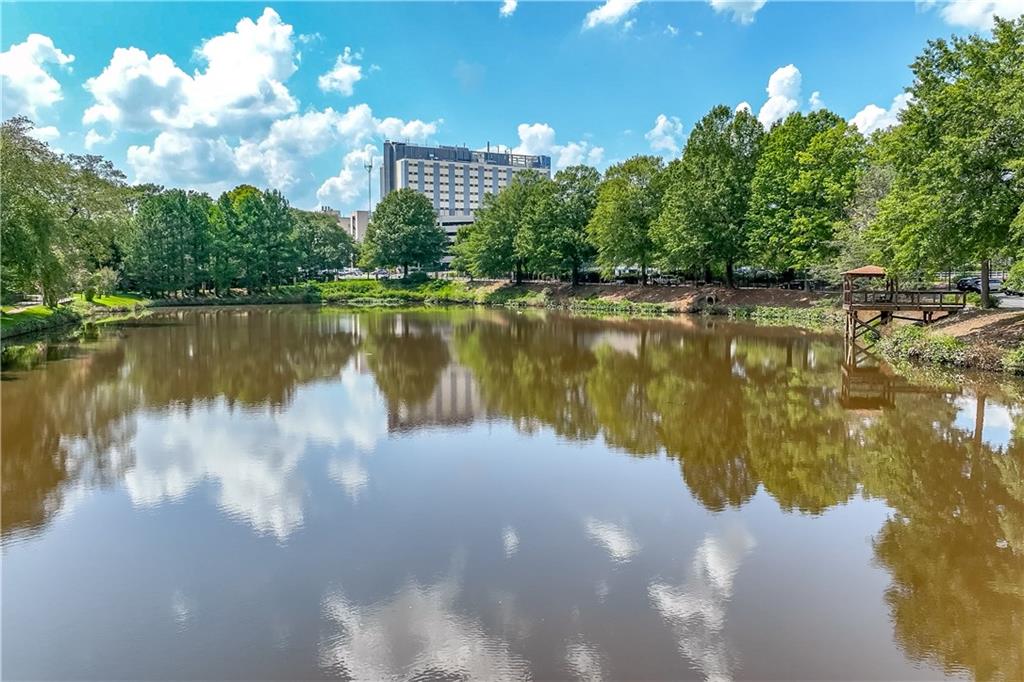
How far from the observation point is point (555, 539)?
317 inches

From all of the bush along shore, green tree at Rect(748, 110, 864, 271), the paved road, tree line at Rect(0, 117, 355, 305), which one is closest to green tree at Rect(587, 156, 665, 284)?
the bush along shore

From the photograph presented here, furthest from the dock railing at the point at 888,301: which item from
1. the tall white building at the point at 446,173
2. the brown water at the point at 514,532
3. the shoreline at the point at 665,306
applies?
the tall white building at the point at 446,173

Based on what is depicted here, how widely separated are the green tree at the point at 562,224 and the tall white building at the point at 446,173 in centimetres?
8614

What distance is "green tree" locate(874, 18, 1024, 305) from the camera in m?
20.1

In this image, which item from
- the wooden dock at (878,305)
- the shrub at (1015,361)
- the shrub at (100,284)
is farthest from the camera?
the shrub at (100,284)

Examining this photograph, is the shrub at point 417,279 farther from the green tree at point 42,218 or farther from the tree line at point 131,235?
the green tree at point 42,218

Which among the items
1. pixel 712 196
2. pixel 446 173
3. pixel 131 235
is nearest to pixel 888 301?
pixel 712 196

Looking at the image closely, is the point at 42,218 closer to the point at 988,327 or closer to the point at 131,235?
the point at 131,235

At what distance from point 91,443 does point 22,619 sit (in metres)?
7.29

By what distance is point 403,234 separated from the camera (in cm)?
6900

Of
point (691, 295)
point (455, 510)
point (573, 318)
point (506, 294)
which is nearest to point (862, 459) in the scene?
point (455, 510)

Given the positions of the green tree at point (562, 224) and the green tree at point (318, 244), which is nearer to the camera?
the green tree at point (562, 224)

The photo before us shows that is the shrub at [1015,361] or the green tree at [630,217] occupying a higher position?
the green tree at [630,217]

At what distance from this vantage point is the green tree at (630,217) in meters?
50.0
